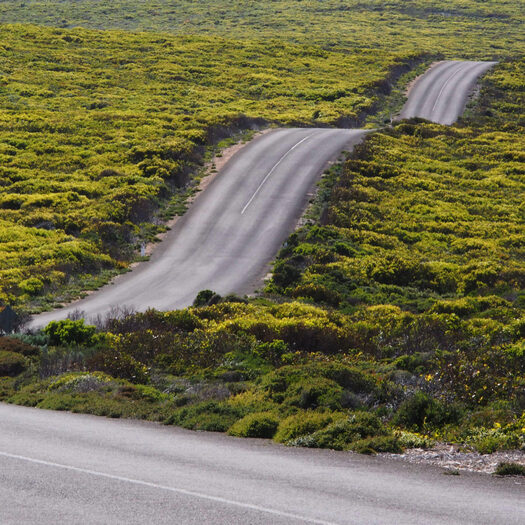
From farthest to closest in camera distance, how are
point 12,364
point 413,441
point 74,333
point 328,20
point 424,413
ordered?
point 328,20 → point 74,333 → point 12,364 → point 424,413 → point 413,441

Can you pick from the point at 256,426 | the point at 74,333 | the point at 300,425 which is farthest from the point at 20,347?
the point at 300,425

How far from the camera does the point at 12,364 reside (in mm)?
18781

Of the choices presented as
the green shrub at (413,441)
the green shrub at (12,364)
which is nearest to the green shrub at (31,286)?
the green shrub at (12,364)

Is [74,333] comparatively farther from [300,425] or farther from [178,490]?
[178,490]

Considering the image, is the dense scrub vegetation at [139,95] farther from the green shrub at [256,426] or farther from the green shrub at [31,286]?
the green shrub at [256,426]

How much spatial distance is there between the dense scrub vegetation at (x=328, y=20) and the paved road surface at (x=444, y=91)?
53.4 ft

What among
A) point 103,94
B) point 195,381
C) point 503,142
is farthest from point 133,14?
point 195,381

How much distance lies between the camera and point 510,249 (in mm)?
37500

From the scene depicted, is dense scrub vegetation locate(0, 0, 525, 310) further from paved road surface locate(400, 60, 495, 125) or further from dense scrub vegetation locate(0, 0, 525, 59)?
paved road surface locate(400, 60, 495, 125)

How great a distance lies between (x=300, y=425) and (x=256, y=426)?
2.86 feet

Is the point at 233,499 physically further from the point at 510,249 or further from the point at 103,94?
the point at 103,94

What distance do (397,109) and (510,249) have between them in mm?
41530

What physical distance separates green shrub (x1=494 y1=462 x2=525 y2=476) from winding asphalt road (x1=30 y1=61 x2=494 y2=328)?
19.1 metres

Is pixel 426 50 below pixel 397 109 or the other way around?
the other way around
